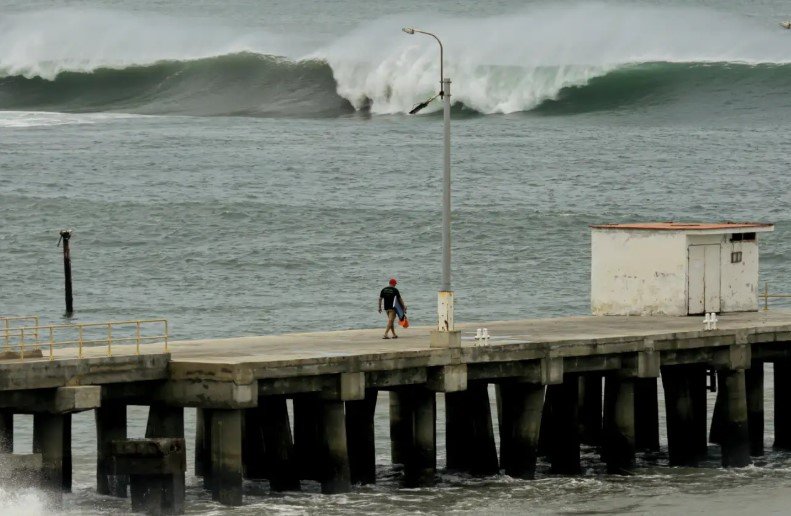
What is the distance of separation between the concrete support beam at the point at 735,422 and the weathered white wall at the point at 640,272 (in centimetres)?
212

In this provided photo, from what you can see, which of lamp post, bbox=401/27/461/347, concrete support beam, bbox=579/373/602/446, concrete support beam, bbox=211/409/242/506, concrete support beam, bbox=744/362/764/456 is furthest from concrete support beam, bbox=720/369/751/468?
concrete support beam, bbox=211/409/242/506

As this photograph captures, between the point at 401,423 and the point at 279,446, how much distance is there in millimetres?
1997

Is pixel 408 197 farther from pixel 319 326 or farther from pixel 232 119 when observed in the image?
pixel 232 119

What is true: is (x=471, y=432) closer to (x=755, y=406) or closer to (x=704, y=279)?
(x=755, y=406)

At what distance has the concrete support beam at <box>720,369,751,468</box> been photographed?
2922 cm

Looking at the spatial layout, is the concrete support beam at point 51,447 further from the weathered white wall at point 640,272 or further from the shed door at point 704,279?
the shed door at point 704,279

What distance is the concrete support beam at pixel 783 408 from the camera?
31125 mm

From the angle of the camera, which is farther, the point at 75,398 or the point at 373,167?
the point at 373,167

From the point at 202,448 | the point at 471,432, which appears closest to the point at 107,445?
the point at 202,448

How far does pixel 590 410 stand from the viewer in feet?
102

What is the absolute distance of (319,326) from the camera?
146 feet

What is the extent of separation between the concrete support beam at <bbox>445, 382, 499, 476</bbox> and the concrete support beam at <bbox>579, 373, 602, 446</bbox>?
311 cm

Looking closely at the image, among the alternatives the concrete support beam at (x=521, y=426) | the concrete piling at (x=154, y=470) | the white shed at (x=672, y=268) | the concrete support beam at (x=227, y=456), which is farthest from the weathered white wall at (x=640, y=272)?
the concrete piling at (x=154, y=470)

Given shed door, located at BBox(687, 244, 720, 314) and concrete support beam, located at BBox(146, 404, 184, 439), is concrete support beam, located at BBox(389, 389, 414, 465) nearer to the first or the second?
concrete support beam, located at BBox(146, 404, 184, 439)
